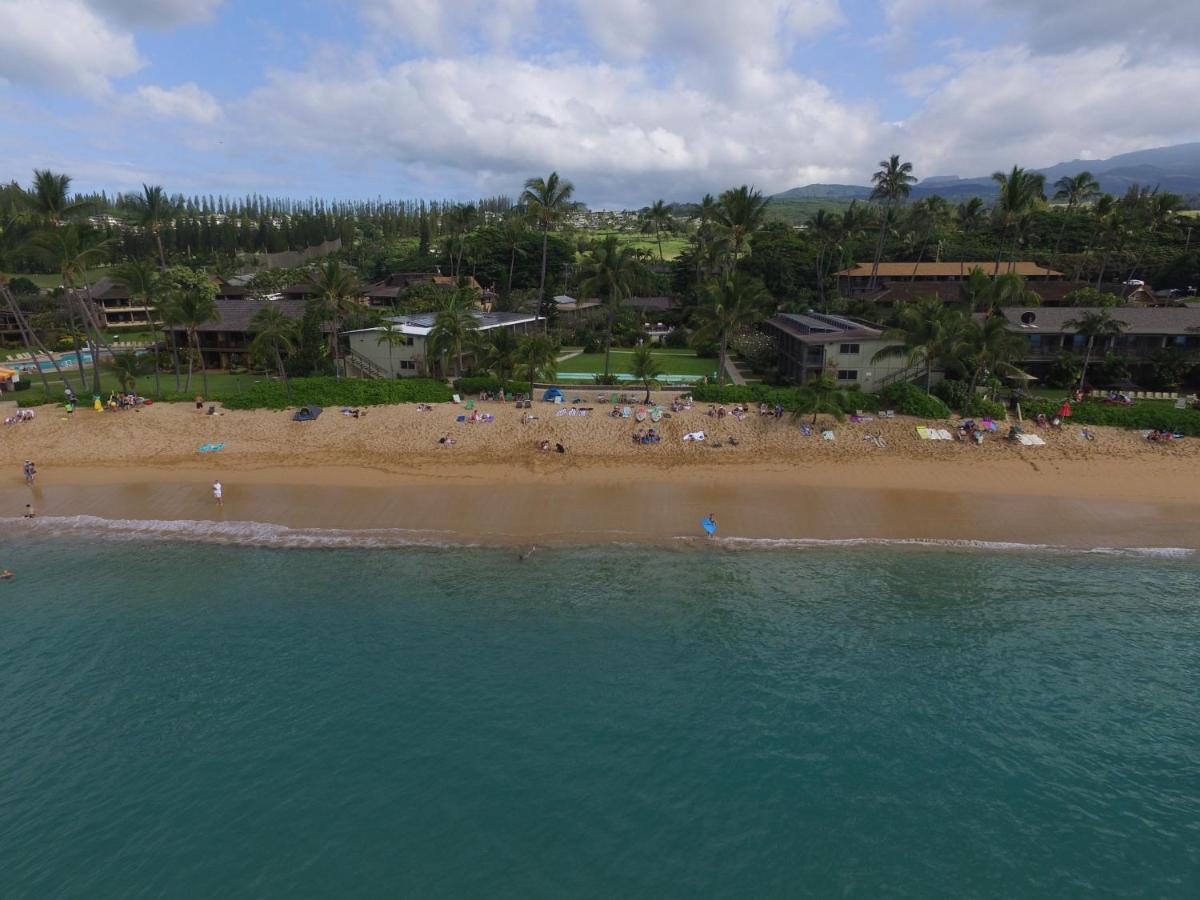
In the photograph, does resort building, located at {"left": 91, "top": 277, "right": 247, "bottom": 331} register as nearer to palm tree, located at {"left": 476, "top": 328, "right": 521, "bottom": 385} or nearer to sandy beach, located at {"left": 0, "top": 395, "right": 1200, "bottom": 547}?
sandy beach, located at {"left": 0, "top": 395, "right": 1200, "bottom": 547}

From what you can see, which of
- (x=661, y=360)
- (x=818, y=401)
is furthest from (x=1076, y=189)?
(x=818, y=401)

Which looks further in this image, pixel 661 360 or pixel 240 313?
pixel 240 313

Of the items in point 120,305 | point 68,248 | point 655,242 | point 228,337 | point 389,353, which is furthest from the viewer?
point 655,242

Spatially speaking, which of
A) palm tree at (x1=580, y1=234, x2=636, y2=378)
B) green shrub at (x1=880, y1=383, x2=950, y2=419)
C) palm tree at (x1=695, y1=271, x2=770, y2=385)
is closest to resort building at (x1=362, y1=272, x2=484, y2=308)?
palm tree at (x1=580, y1=234, x2=636, y2=378)

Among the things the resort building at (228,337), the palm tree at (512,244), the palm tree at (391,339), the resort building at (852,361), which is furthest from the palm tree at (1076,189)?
the resort building at (228,337)

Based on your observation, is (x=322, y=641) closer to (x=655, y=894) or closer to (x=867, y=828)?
(x=655, y=894)

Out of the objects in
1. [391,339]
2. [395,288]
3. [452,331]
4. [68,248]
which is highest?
[68,248]

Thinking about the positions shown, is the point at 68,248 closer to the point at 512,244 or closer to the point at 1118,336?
the point at 512,244

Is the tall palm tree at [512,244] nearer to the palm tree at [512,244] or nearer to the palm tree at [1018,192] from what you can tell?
the palm tree at [512,244]
